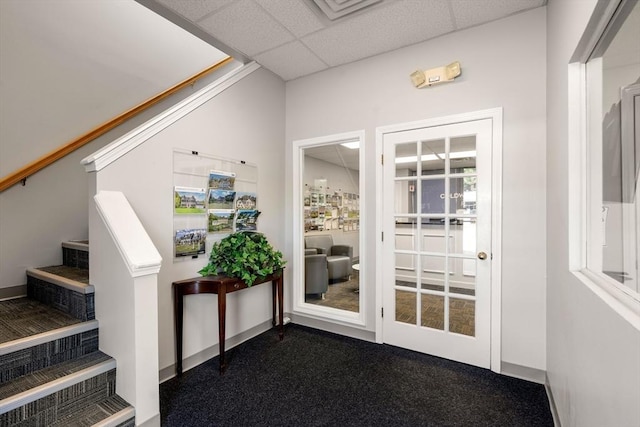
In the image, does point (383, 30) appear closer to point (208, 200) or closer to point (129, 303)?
point (208, 200)

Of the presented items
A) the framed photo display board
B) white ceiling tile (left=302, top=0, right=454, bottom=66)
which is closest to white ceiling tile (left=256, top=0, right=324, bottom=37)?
white ceiling tile (left=302, top=0, right=454, bottom=66)

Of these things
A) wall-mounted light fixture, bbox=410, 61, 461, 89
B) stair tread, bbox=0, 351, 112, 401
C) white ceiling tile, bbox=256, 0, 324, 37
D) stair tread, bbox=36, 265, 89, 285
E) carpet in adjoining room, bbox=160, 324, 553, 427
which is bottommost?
carpet in adjoining room, bbox=160, 324, 553, 427

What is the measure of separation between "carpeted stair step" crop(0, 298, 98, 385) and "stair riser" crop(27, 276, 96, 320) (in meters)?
0.05

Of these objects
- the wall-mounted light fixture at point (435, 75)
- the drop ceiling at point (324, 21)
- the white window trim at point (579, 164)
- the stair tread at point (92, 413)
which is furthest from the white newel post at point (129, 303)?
the wall-mounted light fixture at point (435, 75)

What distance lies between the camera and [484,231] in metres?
2.47

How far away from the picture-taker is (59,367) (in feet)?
5.70

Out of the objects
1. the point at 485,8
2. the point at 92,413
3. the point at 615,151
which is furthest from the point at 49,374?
the point at 485,8

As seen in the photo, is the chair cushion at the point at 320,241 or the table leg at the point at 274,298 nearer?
the table leg at the point at 274,298

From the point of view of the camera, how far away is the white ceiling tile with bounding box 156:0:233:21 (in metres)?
2.20

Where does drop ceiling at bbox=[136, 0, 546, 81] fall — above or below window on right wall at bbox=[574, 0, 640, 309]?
above

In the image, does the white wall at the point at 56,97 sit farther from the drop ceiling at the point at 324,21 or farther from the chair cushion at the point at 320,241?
the chair cushion at the point at 320,241

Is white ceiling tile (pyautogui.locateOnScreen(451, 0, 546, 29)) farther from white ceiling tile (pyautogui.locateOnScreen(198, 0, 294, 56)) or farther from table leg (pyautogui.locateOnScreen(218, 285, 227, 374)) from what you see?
table leg (pyautogui.locateOnScreen(218, 285, 227, 374))

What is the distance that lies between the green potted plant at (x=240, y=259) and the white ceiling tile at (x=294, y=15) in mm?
1899

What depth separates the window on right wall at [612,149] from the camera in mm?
1034
